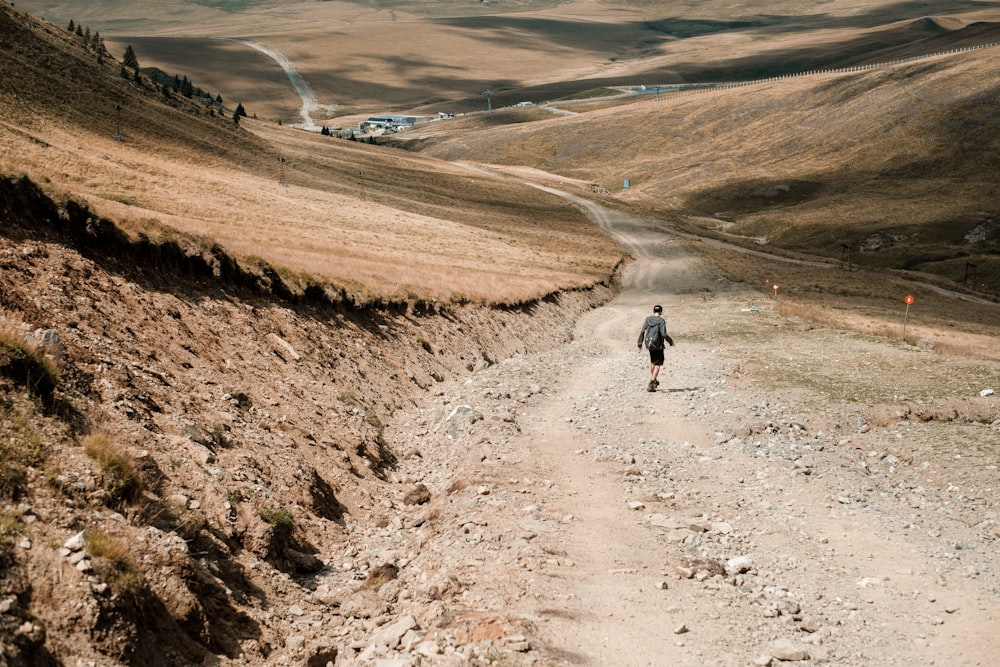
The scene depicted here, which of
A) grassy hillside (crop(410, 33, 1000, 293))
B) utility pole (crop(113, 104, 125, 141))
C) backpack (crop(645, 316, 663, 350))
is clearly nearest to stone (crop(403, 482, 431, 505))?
backpack (crop(645, 316, 663, 350))

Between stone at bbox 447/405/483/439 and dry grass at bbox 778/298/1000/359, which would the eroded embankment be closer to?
stone at bbox 447/405/483/439

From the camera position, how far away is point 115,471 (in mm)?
10375

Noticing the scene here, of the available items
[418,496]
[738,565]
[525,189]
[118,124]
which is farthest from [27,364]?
[525,189]

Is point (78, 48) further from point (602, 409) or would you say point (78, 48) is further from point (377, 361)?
point (602, 409)

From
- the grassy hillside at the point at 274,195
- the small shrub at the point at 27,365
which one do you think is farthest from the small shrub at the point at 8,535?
the grassy hillside at the point at 274,195

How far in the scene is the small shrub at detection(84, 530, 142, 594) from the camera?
8.31m

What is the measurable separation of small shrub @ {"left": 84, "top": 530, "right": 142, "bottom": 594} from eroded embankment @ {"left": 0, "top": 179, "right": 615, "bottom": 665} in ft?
0.06

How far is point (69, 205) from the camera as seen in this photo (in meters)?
17.5

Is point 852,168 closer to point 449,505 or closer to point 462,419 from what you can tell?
point 462,419

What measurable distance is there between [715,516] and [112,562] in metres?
10.3

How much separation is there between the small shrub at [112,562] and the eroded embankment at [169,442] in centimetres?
2

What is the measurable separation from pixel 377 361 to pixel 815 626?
1690 cm

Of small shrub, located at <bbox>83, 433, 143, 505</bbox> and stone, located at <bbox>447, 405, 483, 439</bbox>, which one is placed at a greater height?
small shrub, located at <bbox>83, 433, 143, 505</bbox>

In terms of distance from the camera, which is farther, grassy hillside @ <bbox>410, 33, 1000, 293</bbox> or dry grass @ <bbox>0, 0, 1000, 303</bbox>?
grassy hillside @ <bbox>410, 33, 1000, 293</bbox>
